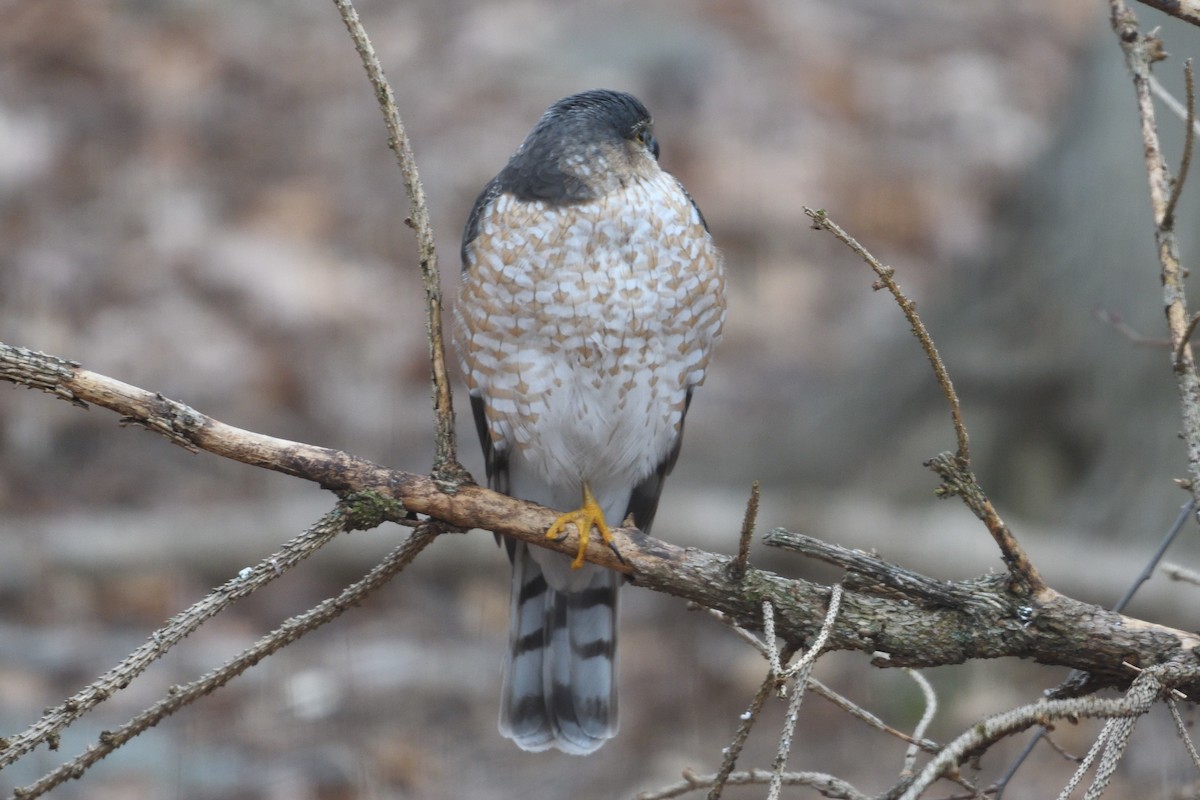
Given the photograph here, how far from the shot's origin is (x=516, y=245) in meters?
3.38

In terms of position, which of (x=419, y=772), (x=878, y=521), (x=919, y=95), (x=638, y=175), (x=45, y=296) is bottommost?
(x=419, y=772)

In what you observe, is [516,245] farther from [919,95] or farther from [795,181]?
[919,95]

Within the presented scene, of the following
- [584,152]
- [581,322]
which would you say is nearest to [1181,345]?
[581,322]

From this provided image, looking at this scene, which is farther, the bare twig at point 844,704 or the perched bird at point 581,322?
the perched bird at point 581,322

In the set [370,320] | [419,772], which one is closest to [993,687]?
[419,772]

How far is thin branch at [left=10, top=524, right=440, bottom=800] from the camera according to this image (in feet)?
7.21

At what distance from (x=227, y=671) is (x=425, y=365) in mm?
4901

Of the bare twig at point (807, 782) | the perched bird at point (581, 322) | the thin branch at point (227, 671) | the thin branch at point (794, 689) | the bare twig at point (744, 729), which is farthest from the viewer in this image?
the perched bird at point (581, 322)

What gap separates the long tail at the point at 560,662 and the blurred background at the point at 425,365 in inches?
57.3

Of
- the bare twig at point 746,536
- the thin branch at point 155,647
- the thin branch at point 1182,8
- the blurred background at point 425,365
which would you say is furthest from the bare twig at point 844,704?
the blurred background at point 425,365

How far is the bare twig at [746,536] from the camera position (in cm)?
213

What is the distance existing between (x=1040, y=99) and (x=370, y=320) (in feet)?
17.9

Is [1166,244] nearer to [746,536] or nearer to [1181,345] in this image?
[1181,345]

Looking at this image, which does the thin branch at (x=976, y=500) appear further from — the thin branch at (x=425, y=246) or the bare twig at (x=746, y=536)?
the thin branch at (x=425, y=246)
